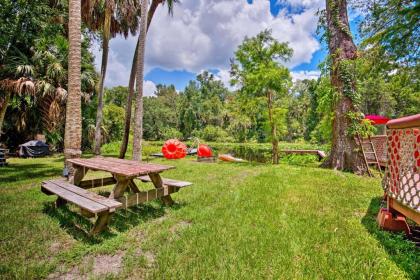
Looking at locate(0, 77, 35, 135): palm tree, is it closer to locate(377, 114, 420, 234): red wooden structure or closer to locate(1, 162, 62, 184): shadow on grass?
locate(1, 162, 62, 184): shadow on grass

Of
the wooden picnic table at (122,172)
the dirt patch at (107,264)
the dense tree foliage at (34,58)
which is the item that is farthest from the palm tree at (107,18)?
the dirt patch at (107,264)

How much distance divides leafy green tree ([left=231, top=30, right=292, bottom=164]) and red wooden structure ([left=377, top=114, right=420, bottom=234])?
931cm

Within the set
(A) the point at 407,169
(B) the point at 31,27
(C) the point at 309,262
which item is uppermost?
(B) the point at 31,27

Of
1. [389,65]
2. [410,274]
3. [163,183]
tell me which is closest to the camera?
[410,274]

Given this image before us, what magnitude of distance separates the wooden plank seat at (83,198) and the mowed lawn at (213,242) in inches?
17.4

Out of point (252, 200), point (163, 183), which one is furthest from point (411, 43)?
point (163, 183)

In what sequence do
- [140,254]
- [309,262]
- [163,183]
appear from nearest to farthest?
[309,262]
[140,254]
[163,183]

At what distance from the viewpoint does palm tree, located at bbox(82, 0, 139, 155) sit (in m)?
11.1

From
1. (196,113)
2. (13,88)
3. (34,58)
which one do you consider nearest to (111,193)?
(13,88)

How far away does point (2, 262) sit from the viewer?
2422 mm

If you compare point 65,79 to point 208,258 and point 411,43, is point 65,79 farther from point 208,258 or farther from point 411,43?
point 411,43

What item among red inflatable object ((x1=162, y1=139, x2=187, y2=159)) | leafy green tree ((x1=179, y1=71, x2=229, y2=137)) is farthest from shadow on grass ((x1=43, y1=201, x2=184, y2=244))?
leafy green tree ((x1=179, y1=71, x2=229, y2=137))

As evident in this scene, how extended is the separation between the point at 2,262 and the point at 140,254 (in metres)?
1.41

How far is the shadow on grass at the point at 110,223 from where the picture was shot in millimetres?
3169
